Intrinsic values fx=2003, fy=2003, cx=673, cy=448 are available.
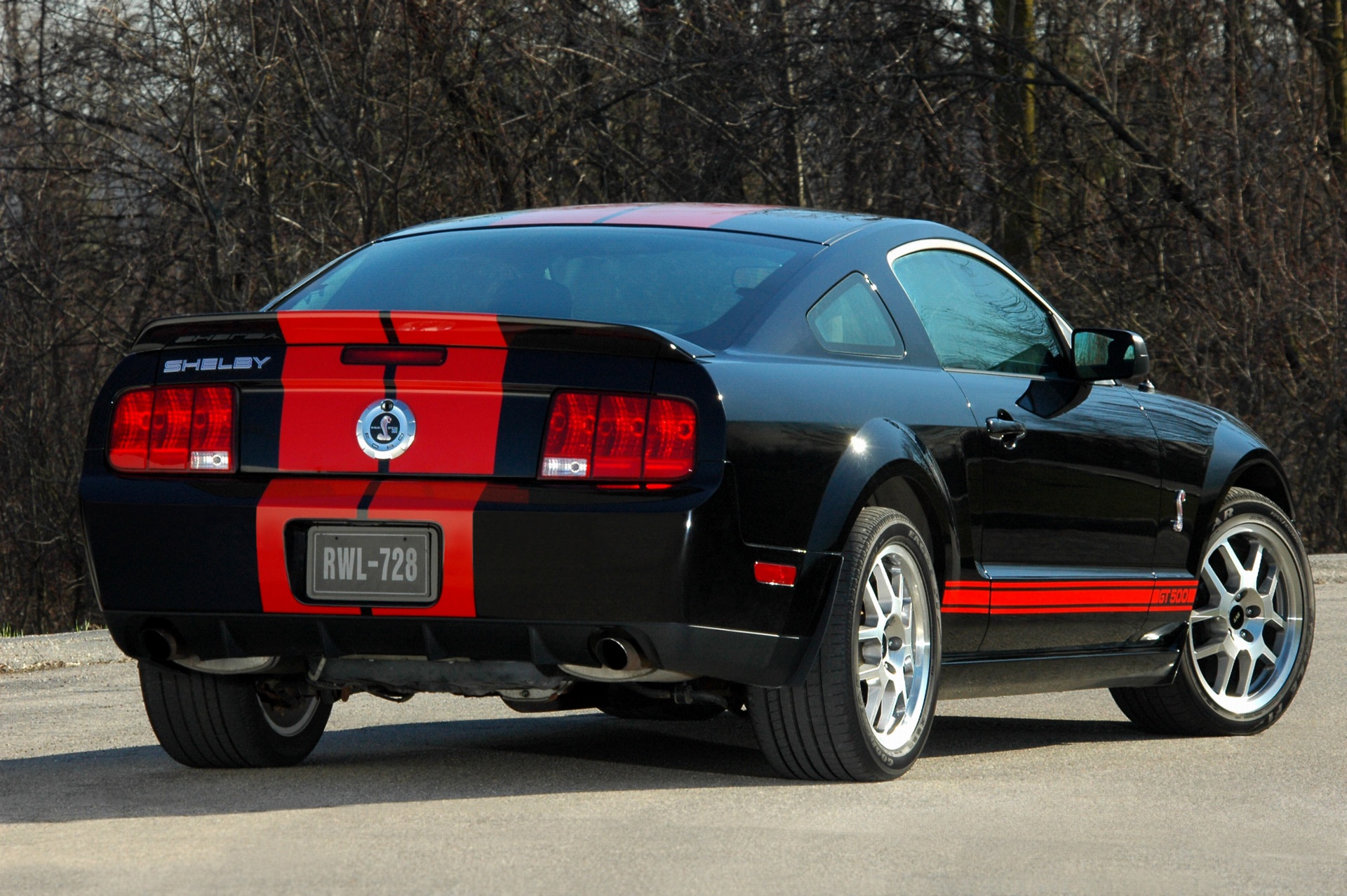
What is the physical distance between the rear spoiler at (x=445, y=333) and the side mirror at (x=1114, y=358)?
194 cm

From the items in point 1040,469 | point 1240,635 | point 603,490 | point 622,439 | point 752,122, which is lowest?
point 1240,635

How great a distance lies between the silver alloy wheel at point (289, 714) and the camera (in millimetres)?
5629

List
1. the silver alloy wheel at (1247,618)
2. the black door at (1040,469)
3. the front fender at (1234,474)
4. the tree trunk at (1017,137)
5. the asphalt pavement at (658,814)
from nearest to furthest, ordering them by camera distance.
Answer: the asphalt pavement at (658,814) → the black door at (1040,469) → the front fender at (1234,474) → the silver alloy wheel at (1247,618) → the tree trunk at (1017,137)

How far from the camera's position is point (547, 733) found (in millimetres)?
6504

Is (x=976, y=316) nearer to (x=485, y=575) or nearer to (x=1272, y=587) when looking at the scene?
(x=1272, y=587)

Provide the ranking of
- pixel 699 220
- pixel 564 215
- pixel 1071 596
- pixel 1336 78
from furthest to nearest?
1. pixel 1336 78
2. pixel 1071 596
3. pixel 564 215
4. pixel 699 220

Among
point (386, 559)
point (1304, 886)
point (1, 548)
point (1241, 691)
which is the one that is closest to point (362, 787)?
point (386, 559)

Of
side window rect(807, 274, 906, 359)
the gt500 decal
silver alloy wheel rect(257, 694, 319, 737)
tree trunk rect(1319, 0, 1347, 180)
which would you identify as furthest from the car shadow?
tree trunk rect(1319, 0, 1347, 180)

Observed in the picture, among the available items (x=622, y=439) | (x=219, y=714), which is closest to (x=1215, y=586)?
(x=622, y=439)

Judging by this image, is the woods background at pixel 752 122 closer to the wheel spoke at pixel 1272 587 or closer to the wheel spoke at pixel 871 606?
the wheel spoke at pixel 1272 587

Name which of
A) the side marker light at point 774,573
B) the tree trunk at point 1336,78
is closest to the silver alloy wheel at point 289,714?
the side marker light at point 774,573

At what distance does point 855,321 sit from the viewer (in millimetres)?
5414

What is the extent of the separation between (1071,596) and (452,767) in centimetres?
191

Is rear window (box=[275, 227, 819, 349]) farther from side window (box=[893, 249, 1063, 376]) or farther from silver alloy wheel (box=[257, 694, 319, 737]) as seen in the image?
silver alloy wheel (box=[257, 694, 319, 737])
